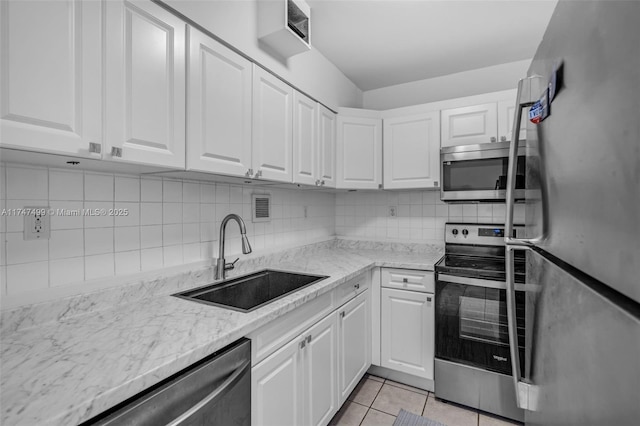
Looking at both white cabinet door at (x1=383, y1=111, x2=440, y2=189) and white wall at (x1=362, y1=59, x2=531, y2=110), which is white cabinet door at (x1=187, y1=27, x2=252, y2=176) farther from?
white wall at (x1=362, y1=59, x2=531, y2=110)

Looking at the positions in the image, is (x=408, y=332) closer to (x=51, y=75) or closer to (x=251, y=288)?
(x=251, y=288)

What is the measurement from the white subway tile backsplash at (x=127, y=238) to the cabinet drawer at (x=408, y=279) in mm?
1625

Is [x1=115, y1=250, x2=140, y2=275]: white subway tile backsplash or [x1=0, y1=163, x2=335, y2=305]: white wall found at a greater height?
[x1=0, y1=163, x2=335, y2=305]: white wall

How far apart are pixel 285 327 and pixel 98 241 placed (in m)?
0.85

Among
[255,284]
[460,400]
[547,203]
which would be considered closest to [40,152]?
[255,284]

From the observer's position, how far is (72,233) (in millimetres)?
1184

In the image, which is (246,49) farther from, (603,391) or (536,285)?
(603,391)

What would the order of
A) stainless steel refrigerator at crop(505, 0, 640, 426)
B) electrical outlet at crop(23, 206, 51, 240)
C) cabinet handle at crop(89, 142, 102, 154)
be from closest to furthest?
stainless steel refrigerator at crop(505, 0, 640, 426), cabinet handle at crop(89, 142, 102, 154), electrical outlet at crop(23, 206, 51, 240)

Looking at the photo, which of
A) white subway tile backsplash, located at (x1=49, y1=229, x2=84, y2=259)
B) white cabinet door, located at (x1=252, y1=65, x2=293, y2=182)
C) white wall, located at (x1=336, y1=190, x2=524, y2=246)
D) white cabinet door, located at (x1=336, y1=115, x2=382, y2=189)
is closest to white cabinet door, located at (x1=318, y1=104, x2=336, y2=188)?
white cabinet door, located at (x1=336, y1=115, x2=382, y2=189)

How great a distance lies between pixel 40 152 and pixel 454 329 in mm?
2240

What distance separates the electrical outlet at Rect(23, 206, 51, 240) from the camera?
Result: 1067 mm

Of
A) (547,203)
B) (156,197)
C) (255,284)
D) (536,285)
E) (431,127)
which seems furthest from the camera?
(431,127)

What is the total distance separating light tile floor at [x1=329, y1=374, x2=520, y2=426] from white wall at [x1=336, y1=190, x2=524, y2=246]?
1.20 meters

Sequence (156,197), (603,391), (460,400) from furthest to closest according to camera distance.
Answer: (460,400)
(156,197)
(603,391)
